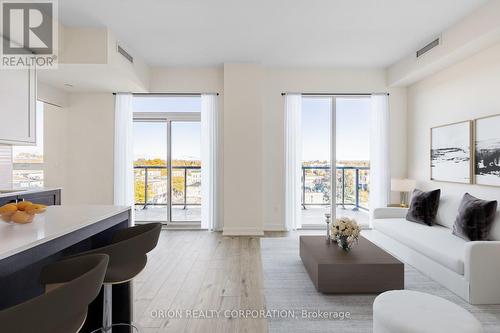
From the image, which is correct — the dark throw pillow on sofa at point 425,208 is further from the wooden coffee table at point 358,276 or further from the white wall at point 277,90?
the wooden coffee table at point 358,276

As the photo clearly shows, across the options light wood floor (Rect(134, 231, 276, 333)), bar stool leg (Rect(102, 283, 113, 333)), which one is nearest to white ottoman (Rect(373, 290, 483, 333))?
light wood floor (Rect(134, 231, 276, 333))

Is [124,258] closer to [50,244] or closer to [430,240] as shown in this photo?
[50,244]

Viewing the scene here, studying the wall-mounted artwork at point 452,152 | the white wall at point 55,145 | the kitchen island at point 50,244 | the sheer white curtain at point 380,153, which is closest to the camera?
the kitchen island at point 50,244

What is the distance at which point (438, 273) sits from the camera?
279 cm

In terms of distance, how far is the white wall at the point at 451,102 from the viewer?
10.9ft

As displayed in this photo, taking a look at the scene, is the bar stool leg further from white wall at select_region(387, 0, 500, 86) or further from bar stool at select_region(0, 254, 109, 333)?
white wall at select_region(387, 0, 500, 86)

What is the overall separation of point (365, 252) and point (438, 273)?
2.38 ft

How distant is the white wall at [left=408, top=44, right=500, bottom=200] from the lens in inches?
131

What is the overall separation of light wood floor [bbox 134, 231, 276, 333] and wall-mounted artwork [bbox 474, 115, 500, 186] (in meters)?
2.88

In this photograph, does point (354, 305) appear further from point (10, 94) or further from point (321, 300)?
point (10, 94)

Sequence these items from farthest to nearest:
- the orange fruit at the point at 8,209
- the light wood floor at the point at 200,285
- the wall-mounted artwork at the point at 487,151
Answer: the wall-mounted artwork at the point at 487,151
the light wood floor at the point at 200,285
the orange fruit at the point at 8,209

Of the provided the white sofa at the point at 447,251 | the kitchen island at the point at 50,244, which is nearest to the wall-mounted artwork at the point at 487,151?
the white sofa at the point at 447,251

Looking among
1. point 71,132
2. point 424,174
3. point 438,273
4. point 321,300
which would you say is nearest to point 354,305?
point 321,300

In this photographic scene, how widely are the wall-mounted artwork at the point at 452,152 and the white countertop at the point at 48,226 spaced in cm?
406
